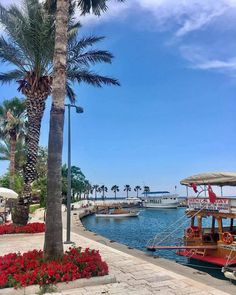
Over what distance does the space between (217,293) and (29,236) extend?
1293 centimetres

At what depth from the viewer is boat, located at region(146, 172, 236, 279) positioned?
54.3ft

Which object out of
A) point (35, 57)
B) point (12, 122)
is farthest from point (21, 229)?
point (12, 122)

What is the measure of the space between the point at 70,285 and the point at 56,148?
3578 millimetres

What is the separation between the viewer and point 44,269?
27.6ft

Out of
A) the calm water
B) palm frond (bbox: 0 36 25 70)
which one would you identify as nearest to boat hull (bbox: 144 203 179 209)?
the calm water

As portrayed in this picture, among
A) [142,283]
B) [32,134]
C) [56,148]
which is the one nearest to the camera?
[142,283]

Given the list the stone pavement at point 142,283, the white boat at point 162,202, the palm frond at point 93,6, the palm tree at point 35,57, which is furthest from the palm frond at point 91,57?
the white boat at point 162,202

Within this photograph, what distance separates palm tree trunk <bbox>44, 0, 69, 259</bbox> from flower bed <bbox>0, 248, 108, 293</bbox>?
449 millimetres

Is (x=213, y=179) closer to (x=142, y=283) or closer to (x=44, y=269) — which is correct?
(x=142, y=283)

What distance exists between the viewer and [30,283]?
26.5 feet

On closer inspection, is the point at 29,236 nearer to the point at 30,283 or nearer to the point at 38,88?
the point at 38,88

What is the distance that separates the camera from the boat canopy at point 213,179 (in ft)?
56.4

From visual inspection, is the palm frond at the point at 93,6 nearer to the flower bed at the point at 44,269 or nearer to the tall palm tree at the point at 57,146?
the tall palm tree at the point at 57,146

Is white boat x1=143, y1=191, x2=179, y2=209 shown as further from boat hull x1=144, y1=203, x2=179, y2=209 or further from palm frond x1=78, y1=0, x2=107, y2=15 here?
palm frond x1=78, y1=0, x2=107, y2=15
